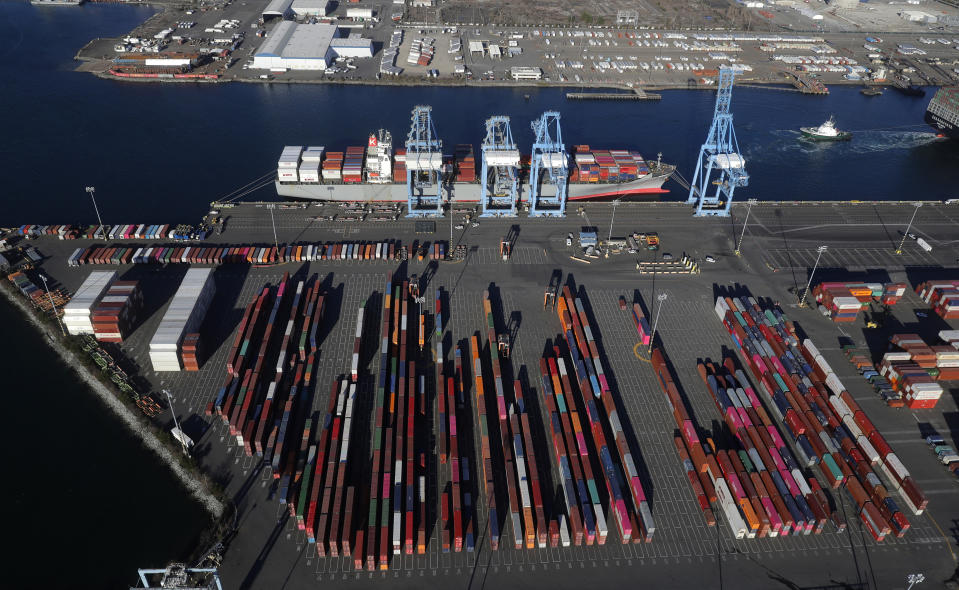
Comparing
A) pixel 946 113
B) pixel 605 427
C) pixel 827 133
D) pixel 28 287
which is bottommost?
pixel 28 287

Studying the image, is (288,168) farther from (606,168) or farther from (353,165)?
(606,168)

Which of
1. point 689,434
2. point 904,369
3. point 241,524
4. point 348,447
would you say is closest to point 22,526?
point 241,524

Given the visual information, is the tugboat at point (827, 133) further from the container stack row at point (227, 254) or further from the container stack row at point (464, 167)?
the container stack row at point (227, 254)

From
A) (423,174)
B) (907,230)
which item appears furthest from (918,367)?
(423,174)

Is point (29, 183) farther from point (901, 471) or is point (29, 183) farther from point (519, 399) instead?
point (901, 471)

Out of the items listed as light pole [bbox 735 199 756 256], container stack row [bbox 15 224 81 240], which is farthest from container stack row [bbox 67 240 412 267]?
light pole [bbox 735 199 756 256]

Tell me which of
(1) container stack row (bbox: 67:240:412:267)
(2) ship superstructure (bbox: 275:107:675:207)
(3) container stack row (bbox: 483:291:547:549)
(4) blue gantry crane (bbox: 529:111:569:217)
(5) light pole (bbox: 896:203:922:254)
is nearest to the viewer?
(3) container stack row (bbox: 483:291:547:549)

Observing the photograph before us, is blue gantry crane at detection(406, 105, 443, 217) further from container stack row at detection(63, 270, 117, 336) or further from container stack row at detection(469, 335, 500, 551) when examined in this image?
container stack row at detection(63, 270, 117, 336)
